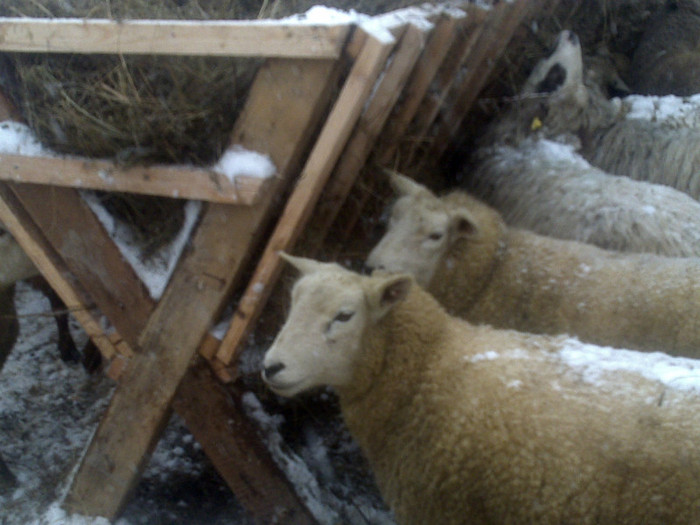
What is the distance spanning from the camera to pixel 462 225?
9.05 feet

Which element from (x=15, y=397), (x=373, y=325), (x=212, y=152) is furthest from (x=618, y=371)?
(x=15, y=397)

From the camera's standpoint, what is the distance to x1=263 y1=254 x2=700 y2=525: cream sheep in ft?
5.31

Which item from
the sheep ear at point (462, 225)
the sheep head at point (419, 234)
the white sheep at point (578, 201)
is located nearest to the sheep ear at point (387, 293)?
the sheep head at point (419, 234)

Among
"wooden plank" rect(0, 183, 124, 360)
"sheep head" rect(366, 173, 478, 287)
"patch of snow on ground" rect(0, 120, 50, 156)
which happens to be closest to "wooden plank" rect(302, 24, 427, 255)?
"sheep head" rect(366, 173, 478, 287)

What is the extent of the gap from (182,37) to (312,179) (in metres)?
0.66

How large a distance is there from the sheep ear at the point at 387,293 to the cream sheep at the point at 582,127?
7.81 ft

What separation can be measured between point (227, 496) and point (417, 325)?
1.64m

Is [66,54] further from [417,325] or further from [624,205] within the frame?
[624,205]

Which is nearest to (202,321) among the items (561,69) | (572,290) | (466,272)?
(466,272)

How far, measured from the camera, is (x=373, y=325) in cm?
212

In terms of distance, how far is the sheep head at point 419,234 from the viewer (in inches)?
105

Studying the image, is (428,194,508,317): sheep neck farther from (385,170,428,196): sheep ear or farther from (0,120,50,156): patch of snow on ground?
(0,120,50,156): patch of snow on ground

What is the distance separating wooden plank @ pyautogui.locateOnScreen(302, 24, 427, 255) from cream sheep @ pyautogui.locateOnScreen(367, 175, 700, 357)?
11.8 inches

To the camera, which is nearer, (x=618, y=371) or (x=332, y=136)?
(x=618, y=371)
